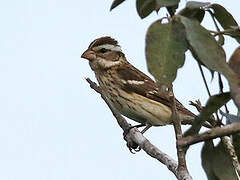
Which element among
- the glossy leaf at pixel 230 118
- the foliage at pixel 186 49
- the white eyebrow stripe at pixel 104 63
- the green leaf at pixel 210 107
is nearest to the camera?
the foliage at pixel 186 49

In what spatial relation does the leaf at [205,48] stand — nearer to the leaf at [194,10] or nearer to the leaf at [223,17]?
the leaf at [194,10]

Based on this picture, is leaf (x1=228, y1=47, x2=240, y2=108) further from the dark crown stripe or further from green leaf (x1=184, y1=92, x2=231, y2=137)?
the dark crown stripe

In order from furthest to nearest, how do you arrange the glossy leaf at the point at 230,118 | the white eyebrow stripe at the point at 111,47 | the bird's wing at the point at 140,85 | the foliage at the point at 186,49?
the white eyebrow stripe at the point at 111,47
the bird's wing at the point at 140,85
the glossy leaf at the point at 230,118
the foliage at the point at 186,49

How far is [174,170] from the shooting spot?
8.61 feet

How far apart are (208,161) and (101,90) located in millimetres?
3965

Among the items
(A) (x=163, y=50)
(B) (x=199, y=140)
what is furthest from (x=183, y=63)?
(B) (x=199, y=140)

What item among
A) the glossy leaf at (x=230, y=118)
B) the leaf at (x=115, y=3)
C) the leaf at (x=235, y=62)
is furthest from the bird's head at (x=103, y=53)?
the leaf at (x=235, y=62)

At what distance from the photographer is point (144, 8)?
2082 millimetres

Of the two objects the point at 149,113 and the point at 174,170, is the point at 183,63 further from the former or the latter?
the point at 149,113

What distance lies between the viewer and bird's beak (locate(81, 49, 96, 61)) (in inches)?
230

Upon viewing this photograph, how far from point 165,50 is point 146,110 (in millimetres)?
4127

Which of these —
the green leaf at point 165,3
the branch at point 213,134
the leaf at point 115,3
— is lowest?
the branch at point 213,134

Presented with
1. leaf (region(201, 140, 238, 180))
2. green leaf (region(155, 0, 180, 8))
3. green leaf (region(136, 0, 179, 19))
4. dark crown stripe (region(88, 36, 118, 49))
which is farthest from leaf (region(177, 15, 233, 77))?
dark crown stripe (region(88, 36, 118, 49))

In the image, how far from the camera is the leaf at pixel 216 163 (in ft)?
6.80
